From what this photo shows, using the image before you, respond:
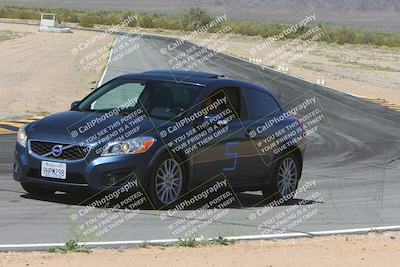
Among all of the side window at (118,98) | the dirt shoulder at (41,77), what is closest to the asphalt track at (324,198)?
the side window at (118,98)

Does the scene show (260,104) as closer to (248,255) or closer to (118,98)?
(118,98)

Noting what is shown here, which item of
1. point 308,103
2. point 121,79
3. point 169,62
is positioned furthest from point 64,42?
point 121,79

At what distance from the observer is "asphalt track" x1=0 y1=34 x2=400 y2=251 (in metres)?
8.23

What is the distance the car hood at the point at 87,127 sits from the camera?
9078mm

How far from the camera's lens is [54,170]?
29.8ft

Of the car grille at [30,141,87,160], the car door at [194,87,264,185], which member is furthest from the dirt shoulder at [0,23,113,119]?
the car grille at [30,141,87,160]

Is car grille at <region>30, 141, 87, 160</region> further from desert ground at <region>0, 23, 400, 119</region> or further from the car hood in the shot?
desert ground at <region>0, 23, 400, 119</region>

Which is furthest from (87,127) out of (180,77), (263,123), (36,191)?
(263,123)

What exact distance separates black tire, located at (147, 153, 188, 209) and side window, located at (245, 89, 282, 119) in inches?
63.4

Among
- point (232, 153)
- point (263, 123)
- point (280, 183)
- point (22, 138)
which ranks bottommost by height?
point (280, 183)

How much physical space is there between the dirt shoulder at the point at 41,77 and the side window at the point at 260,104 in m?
11.6

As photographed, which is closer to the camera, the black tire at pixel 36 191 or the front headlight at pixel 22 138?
the front headlight at pixel 22 138

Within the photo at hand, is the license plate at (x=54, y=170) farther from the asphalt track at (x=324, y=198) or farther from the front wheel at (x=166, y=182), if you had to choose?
the front wheel at (x=166, y=182)

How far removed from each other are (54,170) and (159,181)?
119 cm
